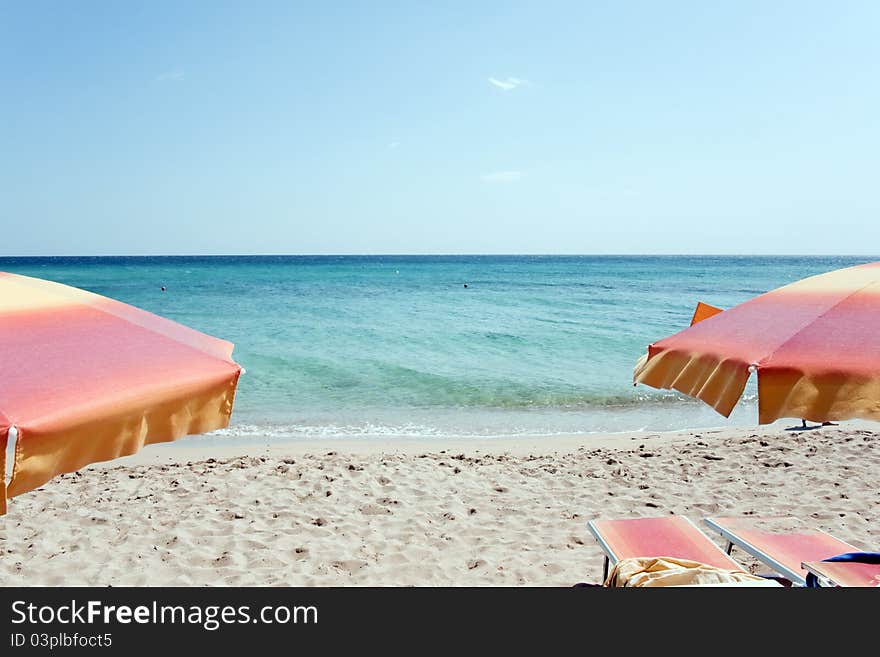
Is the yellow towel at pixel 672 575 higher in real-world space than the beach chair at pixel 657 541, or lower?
higher

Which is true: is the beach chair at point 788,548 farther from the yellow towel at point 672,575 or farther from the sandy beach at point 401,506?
the sandy beach at point 401,506

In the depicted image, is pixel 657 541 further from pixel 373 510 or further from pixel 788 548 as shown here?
pixel 373 510

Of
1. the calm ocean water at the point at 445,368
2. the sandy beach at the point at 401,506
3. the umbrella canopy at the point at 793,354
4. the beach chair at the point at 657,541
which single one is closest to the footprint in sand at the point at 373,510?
the sandy beach at the point at 401,506

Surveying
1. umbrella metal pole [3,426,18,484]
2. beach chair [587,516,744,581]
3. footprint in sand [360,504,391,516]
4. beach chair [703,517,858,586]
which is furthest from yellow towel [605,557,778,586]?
footprint in sand [360,504,391,516]

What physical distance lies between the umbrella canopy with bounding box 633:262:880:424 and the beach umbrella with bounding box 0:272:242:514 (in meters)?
2.12

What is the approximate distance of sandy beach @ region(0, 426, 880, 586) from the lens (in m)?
4.86

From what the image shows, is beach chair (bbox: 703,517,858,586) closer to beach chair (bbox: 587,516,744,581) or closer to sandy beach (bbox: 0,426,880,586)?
beach chair (bbox: 587,516,744,581)

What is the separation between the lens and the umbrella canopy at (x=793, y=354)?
7.85ft

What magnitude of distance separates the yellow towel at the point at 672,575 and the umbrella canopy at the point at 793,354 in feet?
2.96

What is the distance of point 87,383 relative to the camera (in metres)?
2.11

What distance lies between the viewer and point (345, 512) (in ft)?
19.7

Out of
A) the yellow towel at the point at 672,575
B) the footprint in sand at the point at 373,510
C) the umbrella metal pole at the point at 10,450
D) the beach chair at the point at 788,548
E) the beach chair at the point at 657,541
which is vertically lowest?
the footprint in sand at the point at 373,510
